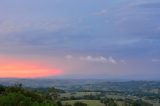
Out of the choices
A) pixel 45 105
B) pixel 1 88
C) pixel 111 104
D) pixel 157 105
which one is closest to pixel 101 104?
pixel 111 104

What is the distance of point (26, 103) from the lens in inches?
2685

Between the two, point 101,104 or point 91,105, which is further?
point 101,104

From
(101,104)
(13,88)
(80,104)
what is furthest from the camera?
(101,104)

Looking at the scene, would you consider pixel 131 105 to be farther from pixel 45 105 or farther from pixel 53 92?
pixel 45 105

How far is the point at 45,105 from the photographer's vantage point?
7006 centimetres

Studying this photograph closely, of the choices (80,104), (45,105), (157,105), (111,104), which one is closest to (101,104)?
(111,104)

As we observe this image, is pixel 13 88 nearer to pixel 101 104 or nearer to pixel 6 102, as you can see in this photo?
pixel 6 102

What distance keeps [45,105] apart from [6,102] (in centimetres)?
743

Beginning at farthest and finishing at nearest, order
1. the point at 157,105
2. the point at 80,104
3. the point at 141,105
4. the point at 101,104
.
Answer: the point at 157,105 < the point at 141,105 < the point at 101,104 < the point at 80,104

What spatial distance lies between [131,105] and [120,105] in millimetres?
4892

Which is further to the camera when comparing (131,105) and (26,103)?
(131,105)

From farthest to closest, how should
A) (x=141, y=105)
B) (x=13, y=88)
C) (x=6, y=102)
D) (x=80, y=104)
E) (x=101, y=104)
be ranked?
1. (x=141, y=105)
2. (x=101, y=104)
3. (x=80, y=104)
4. (x=13, y=88)
5. (x=6, y=102)

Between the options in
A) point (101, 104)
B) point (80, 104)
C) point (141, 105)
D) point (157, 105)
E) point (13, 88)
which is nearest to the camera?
point (13, 88)

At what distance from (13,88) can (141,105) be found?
91357mm
